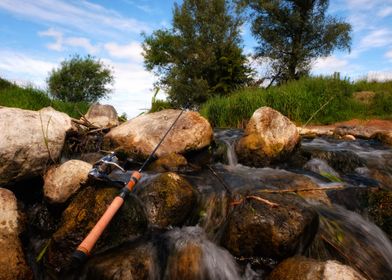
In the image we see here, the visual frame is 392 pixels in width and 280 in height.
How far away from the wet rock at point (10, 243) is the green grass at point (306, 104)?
34.2 ft

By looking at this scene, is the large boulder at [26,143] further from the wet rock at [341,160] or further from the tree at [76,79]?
the tree at [76,79]

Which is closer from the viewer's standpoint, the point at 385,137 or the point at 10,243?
the point at 10,243

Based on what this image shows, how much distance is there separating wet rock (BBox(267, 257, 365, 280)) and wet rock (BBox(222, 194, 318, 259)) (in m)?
0.33

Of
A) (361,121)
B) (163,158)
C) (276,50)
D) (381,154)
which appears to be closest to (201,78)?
(276,50)

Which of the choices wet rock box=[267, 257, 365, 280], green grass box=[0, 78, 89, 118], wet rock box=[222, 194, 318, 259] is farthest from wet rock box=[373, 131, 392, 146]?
green grass box=[0, 78, 89, 118]

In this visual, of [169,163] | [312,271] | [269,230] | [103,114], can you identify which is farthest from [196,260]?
[103,114]

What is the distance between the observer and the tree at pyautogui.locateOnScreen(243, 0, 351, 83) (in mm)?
27422

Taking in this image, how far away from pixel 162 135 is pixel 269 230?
3552 millimetres

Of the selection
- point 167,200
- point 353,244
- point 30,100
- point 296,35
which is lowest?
point 353,244

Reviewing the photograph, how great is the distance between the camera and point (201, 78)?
100 feet

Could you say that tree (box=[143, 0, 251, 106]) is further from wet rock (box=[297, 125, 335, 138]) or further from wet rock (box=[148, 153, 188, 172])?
wet rock (box=[148, 153, 188, 172])

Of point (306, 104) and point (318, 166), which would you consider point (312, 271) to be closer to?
point (318, 166)

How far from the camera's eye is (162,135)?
6797 millimetres

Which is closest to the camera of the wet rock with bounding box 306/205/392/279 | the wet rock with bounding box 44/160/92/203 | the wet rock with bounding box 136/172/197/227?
the wet rock with bounding box 306/205/392/279
